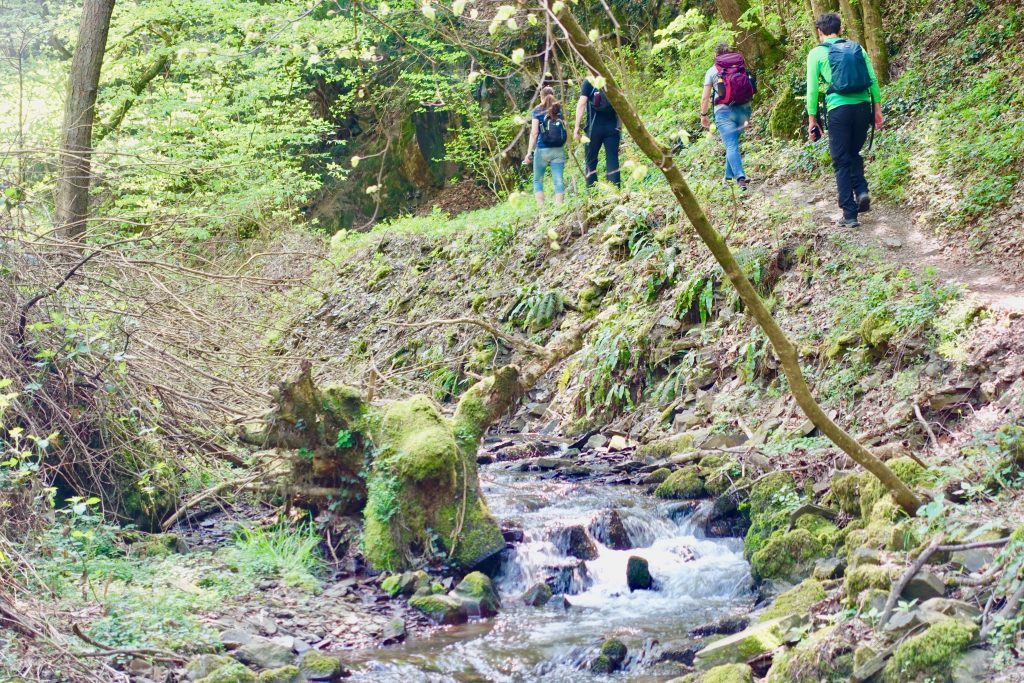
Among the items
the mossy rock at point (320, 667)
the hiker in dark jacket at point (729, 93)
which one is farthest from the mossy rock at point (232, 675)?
the hiker in dark jacket at point (729, 93)

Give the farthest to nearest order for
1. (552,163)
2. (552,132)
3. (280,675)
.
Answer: (552,163)
(552,132)
(280,675)

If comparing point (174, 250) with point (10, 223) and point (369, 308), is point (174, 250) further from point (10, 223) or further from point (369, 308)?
point (369, 308)

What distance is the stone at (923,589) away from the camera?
184 inches

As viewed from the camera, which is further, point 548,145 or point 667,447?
point 548,145

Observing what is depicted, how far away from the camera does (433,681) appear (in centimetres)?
561

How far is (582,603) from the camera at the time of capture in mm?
6922

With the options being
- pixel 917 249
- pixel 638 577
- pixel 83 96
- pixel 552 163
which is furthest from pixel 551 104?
pixel 638 577

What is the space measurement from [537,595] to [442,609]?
76 centimetres

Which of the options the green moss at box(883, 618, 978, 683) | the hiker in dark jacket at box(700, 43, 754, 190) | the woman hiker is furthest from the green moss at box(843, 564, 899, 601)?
the woman hiker

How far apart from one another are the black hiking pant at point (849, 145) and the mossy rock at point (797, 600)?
5.53 meters

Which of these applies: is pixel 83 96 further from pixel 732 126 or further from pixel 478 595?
pixel 732 126

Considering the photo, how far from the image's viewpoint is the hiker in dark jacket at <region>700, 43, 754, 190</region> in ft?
37.9

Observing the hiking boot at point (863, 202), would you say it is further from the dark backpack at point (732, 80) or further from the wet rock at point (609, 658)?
the wet rock at point (609, 658)

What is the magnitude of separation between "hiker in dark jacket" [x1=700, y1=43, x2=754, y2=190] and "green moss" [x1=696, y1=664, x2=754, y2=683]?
8.02 metres
